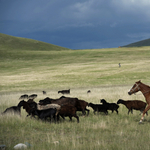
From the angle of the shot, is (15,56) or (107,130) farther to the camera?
(15,56)

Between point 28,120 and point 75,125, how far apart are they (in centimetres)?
232

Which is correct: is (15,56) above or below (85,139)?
above

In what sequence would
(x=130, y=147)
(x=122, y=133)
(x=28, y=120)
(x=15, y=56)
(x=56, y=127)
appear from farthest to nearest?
(x=15, y=56) → (x=28, y=120) → (x=56, y=127) → (x=122, y=133) → (x=130, y=147)

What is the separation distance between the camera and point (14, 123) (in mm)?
9016

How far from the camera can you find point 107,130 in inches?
315

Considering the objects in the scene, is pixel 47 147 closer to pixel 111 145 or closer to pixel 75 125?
pixel 111 145

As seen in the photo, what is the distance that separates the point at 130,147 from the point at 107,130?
7.20 ft

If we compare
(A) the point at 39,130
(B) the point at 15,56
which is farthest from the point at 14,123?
(B) the point at 15,56

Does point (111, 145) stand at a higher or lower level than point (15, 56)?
lower

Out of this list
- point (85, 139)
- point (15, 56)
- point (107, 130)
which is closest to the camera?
point (85, 139)

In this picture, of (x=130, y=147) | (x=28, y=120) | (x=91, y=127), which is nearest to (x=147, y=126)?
(x=91, y=127)

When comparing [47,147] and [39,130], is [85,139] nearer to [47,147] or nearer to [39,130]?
[47,147]

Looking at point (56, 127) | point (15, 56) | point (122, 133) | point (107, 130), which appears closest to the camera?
point (122, 133)

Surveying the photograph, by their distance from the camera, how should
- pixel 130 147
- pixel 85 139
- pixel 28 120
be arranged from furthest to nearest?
pixel 28 120 < pixel 85 139 < pixel 130 147
